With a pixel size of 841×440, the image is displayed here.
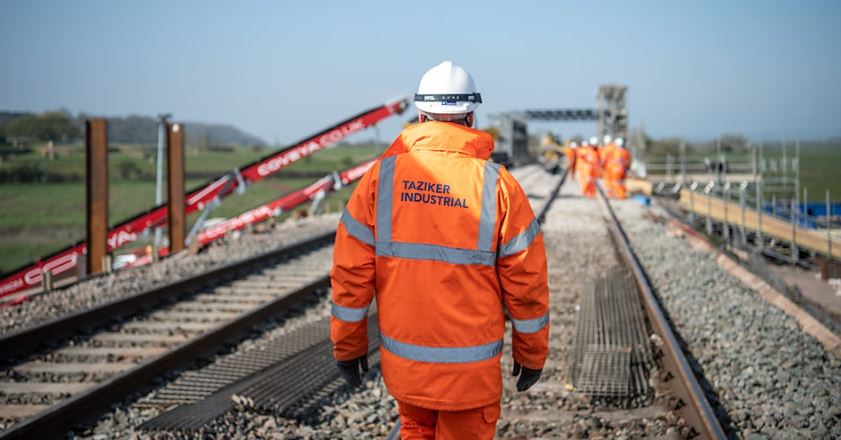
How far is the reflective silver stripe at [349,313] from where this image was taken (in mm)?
3004

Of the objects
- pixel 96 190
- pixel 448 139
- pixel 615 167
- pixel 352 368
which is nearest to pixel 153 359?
pixel 352 368

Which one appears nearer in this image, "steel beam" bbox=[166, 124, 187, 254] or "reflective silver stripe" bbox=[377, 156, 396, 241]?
"reflective silver stripe" bbox=[377, 156, 396, 241]

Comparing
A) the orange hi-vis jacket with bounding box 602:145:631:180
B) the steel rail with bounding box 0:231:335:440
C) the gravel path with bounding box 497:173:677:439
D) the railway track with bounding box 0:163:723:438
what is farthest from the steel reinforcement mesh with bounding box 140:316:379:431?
the orange hi-vis jacket with bounding box 602:145:631:180

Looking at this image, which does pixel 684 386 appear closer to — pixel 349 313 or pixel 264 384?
pixel 264 384

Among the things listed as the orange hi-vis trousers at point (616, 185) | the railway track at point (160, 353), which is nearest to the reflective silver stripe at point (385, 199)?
the railway track at point (160, 353)

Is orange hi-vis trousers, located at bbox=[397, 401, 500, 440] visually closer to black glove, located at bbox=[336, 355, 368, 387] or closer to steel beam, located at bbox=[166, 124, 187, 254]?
black glove, located at bbox=[336, 355, 368, 387]

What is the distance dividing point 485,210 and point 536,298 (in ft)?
1.34

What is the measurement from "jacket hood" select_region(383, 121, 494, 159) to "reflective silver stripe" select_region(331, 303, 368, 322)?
→ 683 millimetres

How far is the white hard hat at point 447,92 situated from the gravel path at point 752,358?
2.93 metres

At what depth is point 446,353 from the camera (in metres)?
2.89

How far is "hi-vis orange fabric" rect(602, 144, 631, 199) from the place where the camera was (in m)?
19.7

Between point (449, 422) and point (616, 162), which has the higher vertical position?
point (616, 162)

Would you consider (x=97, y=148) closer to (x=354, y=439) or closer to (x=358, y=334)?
(x=354, y=439)

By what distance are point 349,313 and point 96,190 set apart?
9769mm
